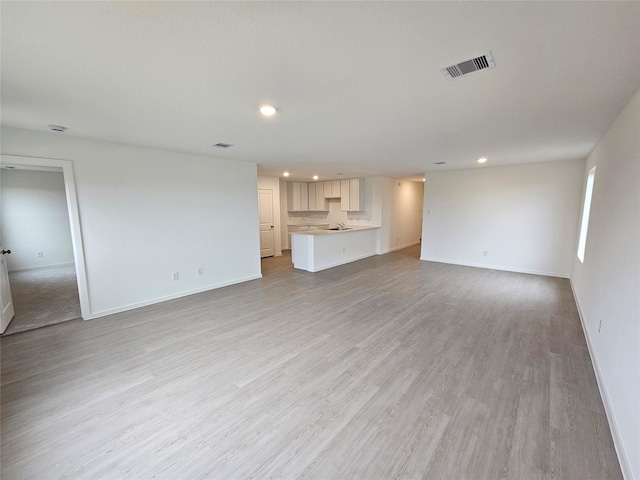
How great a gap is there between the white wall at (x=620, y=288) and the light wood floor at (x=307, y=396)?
0.19 meters

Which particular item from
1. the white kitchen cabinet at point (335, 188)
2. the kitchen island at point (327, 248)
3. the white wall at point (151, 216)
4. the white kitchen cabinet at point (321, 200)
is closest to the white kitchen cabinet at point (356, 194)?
the white kitchen cabinet at point (335, 188)

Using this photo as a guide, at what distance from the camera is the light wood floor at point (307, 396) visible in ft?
5.03

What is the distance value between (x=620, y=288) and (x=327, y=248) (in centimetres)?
489

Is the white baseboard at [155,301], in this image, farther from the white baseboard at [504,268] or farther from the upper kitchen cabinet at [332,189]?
the white baseboard at [504,268]

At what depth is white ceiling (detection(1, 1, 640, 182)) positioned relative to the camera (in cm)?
119

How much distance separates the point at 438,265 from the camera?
21.4ft

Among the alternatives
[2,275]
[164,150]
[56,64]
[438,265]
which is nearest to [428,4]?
[56,64]

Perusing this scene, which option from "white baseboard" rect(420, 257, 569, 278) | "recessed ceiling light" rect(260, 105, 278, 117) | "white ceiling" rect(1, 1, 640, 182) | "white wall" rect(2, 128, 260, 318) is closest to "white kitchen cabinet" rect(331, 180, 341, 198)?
"white baseboard" rect(420, 257, 569, 278)

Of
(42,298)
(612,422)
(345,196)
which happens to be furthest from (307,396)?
(345,196)

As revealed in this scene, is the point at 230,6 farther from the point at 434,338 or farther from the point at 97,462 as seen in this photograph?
the point at 434,338

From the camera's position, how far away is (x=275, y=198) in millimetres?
7730

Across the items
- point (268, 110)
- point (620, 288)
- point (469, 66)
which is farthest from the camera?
point (268, 110)

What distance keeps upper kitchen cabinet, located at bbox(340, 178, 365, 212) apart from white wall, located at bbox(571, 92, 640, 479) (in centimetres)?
527

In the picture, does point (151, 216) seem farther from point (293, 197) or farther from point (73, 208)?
point (293, 197)
